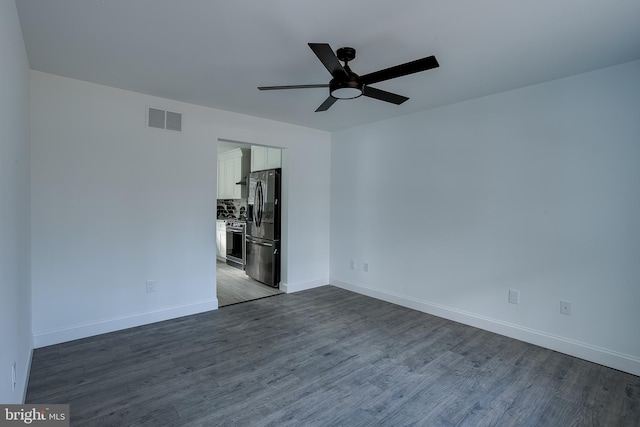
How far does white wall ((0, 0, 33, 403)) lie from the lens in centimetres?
→ 144

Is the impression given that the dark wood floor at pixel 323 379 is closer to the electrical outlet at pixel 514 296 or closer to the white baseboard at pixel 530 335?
the white baseboard at pixel 530 335

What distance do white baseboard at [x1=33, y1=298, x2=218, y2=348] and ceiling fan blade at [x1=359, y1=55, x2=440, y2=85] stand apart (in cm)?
324

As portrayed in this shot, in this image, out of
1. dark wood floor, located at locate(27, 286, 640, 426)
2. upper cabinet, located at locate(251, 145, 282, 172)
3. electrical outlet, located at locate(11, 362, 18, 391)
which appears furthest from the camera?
upper cabinet, located at locate(251, 145, 282, 172)

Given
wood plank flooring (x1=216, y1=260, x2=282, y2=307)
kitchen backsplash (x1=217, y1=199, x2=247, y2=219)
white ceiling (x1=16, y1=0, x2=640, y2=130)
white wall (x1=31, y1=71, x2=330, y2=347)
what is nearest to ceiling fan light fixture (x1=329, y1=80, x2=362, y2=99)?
white ceiling (x1=16, y1=0, x2=640, y2=130)

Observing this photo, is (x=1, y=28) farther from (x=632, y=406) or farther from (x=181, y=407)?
(x=632, y=406)

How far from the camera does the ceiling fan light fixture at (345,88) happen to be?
2.22 m

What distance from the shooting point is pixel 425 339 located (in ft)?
10.2

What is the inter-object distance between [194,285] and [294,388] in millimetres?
2097

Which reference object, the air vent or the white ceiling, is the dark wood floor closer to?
the air vent

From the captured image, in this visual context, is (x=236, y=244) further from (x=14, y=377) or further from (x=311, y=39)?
(x=311, y=39)

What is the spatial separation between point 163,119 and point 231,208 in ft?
14.4

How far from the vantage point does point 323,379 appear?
7.85 feet

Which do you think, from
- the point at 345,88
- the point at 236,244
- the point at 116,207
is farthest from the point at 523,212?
the point at 236,244

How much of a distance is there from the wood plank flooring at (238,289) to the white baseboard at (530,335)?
1.80 metres
